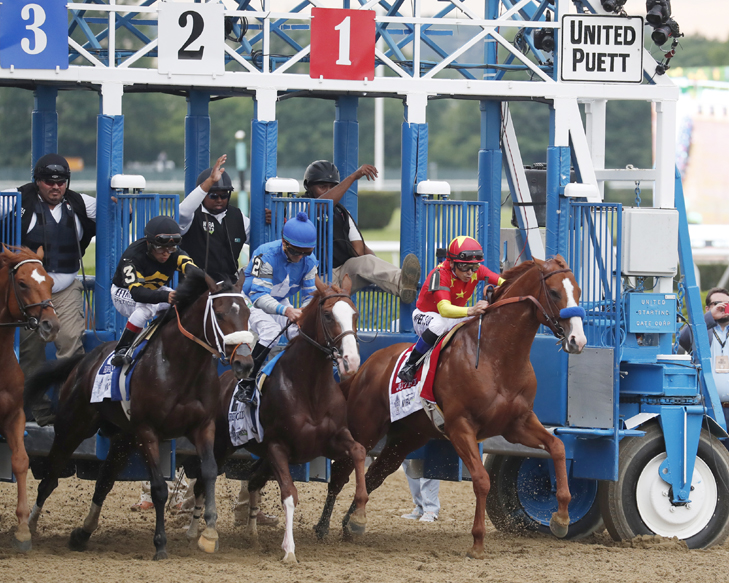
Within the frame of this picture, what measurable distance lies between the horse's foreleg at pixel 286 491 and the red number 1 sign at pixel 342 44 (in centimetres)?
261

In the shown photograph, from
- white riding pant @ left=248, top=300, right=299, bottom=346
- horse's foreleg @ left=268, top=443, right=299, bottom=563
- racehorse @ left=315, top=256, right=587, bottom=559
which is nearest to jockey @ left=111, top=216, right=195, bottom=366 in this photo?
white riding pant @ left=248, top=300, right=299, bottom=346

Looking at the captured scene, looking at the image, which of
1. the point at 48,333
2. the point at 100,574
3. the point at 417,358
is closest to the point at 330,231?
the point at 417,358

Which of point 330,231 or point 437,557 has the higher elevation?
point 330,231

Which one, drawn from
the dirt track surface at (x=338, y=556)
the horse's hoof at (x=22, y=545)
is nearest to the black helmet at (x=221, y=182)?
the dirt track surface at (x=338, y=556)

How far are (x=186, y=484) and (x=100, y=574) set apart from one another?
10.5ft

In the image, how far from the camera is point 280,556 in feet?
21.6

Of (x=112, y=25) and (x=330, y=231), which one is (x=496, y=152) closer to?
(x=330, y=231)

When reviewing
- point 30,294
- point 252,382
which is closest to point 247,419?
point 252,382

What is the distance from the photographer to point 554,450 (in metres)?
6.76

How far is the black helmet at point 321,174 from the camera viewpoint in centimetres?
802

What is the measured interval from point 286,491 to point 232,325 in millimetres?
1034

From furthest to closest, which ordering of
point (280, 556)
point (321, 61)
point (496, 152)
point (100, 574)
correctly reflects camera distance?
point (496, 152)
point (321, 61)
point (280, 556)
point (100, 574)

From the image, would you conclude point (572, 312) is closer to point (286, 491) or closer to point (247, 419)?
point (286, 491)

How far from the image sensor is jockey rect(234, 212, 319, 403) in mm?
6742
